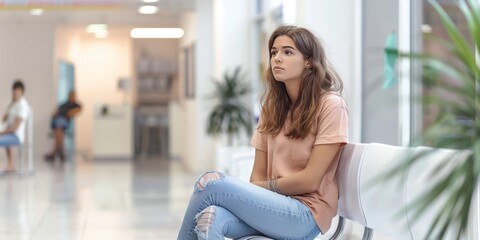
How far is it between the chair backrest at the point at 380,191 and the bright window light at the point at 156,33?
1587 centimetres

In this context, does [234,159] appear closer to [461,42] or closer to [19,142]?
[461,42]

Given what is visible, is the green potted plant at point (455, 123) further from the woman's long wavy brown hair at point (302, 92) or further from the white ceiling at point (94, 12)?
the white ceiling at point (94, 12)

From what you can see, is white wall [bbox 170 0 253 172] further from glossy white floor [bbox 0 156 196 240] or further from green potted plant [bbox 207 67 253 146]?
glossy white floor [bbox 0 156 196 240]

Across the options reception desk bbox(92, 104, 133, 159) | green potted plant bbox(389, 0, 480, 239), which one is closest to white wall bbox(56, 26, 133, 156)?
reception desk bbox(92, 104, 133, 159)

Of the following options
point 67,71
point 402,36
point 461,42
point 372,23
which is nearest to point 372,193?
point 461,42

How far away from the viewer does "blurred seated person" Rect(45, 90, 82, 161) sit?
16922 mm

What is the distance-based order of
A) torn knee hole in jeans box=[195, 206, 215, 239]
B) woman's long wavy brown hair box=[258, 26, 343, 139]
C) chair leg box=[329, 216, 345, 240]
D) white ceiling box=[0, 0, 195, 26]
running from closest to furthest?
torn knee hole in jeans box=[195, 206, 215, 239] < woman's long wavy brown hair box=[258, 26, 343, 139] < chair leg box=[329, 216, 345, 240] < white ceiling box=[0, 0, 195, 26]

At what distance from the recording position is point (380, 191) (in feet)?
10.2

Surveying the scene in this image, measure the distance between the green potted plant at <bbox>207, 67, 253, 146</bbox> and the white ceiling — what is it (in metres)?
2.47

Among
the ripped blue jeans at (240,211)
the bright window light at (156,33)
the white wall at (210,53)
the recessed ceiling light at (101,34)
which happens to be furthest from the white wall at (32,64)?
the ripped blue jeans at (240,211)

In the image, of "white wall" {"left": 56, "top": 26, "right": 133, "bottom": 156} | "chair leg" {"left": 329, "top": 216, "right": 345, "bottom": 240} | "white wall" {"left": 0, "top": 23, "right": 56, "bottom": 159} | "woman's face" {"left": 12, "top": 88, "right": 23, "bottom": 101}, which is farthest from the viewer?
"white wall" {"left": 56, "top": 26, "right": 133, "bottom": 156}

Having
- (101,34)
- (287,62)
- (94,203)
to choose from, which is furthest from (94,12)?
(287,62)

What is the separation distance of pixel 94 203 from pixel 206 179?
5.46 metres

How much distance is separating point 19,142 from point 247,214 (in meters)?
9.78
